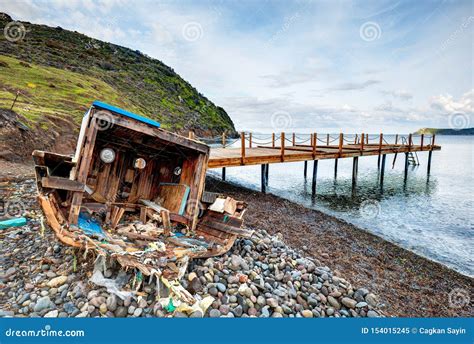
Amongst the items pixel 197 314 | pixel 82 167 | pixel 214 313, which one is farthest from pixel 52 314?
pixel 82 167

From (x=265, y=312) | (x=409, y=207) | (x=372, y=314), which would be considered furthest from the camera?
(x=409, y=207)

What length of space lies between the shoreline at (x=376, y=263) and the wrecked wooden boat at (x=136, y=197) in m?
3.48

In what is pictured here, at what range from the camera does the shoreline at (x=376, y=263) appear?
24.2 feet

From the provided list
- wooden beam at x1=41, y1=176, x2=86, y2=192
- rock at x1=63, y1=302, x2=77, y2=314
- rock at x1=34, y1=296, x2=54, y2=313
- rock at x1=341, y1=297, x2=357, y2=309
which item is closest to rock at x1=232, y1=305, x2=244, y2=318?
rock at x1=341, y1=297, x2=357, y2=309

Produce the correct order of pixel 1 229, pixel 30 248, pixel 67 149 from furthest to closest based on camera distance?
1. pixel 67 149
2. pixel 1 229
3. pixel 30 248

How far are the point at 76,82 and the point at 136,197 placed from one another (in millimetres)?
28989

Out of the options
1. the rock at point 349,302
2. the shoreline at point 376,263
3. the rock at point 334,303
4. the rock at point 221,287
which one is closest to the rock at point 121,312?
the rock at point 221,287

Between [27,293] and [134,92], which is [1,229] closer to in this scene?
[27,293]

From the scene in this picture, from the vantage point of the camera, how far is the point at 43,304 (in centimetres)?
445

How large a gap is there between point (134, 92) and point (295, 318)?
164ft

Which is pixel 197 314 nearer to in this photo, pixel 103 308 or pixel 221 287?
pixel 221 287

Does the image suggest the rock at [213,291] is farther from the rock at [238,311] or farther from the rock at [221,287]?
the rock at [238,311]

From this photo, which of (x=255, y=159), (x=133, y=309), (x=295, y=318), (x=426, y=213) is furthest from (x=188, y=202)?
(x=426, y=213)

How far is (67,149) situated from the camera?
16.2 m
